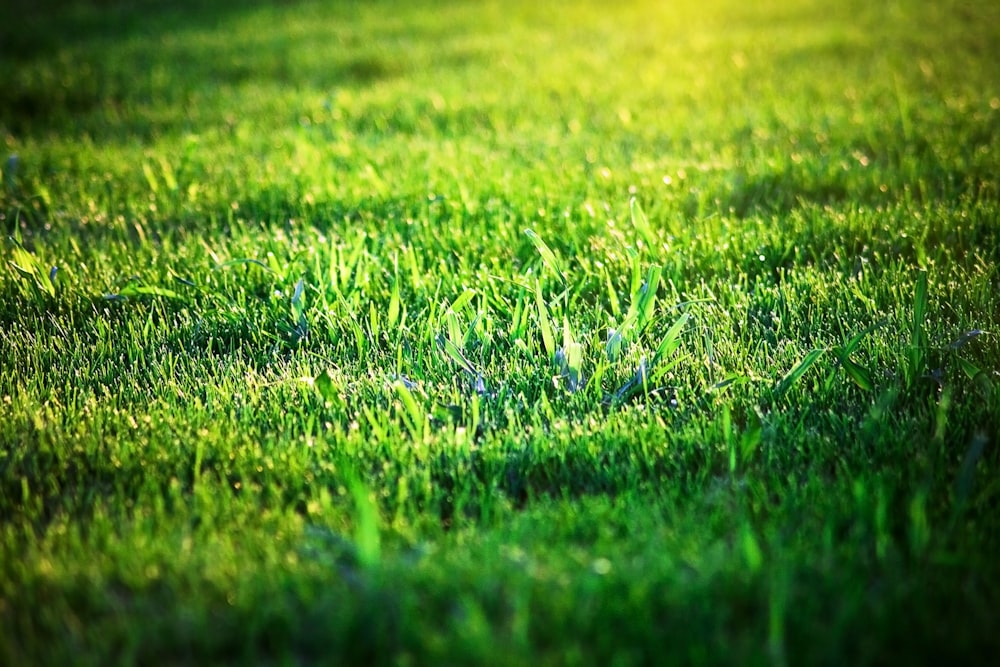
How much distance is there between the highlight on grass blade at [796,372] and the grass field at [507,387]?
0.01 m

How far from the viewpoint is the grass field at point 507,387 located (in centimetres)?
140

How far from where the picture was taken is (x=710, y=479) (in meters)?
1.79

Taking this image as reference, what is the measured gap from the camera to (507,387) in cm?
218

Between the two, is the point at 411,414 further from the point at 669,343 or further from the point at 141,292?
the point at 141,292

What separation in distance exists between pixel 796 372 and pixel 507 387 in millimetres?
805

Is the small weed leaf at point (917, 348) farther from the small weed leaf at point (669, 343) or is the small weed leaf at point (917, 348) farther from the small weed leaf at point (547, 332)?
the small weed leaf at point (547, 332)

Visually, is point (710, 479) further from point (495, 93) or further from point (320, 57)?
point (320, 57)

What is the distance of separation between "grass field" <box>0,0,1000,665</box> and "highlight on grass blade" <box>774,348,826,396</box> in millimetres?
11

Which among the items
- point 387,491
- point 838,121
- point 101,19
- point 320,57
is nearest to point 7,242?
point 387,491

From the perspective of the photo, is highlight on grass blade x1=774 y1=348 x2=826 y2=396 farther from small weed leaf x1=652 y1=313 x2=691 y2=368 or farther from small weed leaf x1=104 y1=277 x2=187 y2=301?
small weed leaf x1=104 y1=277 x2=187 y2=301

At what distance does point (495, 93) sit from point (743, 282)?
3261 millimetres

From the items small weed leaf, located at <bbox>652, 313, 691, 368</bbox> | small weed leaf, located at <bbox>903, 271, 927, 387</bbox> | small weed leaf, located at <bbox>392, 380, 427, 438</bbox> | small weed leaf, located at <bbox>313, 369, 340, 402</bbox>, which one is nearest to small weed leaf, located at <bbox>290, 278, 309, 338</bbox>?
small weed leaf, located at <bbox>313, 369, 340, 402</bbox>

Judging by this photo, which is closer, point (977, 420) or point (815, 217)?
point (977, 420)

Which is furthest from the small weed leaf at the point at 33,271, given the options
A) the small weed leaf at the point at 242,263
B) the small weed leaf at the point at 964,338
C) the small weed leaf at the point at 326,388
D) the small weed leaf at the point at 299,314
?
the small weed leaf at the point at 964,338
